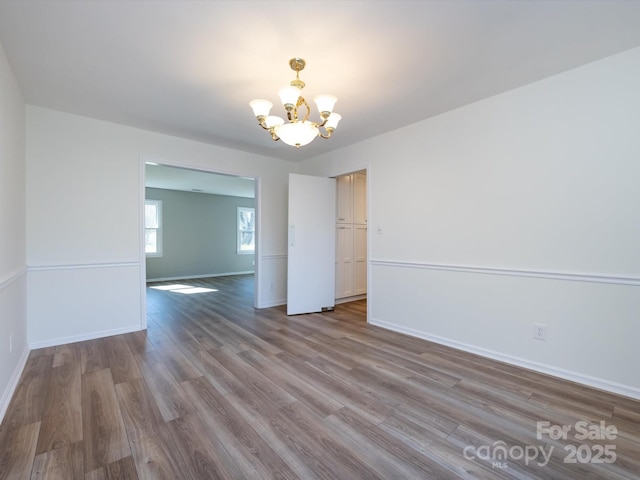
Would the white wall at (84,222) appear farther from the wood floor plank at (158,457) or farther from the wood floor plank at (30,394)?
the wood floor plank at (158,457)

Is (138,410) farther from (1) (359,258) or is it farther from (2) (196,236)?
(2) (196,236)

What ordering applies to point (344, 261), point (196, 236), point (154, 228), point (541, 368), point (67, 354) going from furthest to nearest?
point (196, 236) < point (154, 228) < point (344, 261) < point (67, 354) < point (541, 368)

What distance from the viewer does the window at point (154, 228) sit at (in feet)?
24.5

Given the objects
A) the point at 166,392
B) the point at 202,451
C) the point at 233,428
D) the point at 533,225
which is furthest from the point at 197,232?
the point at 533,225

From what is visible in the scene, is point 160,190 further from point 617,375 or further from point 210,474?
point 617,375

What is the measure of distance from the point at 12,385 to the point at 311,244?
10.7 feet

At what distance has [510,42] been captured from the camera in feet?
6.29

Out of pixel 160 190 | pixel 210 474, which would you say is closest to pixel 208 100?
pixel 210 474

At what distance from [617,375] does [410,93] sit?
8.94ft

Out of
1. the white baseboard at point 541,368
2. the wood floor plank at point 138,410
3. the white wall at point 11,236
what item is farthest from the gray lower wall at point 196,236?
the white baseboard at point 541,368

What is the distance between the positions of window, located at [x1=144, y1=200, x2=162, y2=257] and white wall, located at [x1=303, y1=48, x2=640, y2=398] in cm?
655

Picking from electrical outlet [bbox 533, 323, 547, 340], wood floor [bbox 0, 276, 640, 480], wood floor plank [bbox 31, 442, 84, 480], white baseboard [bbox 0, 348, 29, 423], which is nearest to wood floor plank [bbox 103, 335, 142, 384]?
wood floor [bbox 0, 276, 640, 480]

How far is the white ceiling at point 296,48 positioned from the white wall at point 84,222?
417 millimetres

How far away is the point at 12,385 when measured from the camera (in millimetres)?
2104
